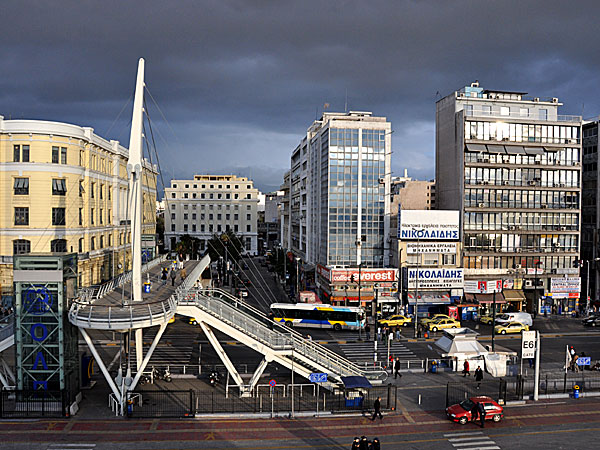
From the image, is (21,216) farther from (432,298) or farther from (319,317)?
(432,298)

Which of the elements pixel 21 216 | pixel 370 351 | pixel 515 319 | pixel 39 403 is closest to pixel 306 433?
pixel 39 403

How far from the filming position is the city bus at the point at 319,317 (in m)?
54.2

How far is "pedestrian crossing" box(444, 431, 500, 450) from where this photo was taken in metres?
24.5

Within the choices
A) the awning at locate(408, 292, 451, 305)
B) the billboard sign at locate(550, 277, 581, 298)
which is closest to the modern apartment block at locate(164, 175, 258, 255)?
the awning at locate(408, 292, 451, 305)

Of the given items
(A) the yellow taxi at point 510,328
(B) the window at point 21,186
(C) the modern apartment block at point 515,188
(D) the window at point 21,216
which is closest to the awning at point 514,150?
(C) the modern apartment block at point 515,188

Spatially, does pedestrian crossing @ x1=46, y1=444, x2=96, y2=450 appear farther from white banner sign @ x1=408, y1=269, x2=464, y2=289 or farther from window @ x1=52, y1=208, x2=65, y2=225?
white banner sign @ x1=408, y1=269, x2=464, y2=289

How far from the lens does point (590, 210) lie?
7369cm

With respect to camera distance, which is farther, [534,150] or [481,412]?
[534,150]

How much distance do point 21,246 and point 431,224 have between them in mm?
46548

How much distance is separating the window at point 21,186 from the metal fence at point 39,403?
31.0 meters

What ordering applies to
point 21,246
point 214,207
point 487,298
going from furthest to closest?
point 214,207 → point 487,298 → point 21,246

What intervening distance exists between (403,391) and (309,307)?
2287 centimetres

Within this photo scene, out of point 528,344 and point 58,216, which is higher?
point 58,216

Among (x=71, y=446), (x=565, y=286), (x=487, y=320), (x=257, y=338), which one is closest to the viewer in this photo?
(x=71, y=446)
